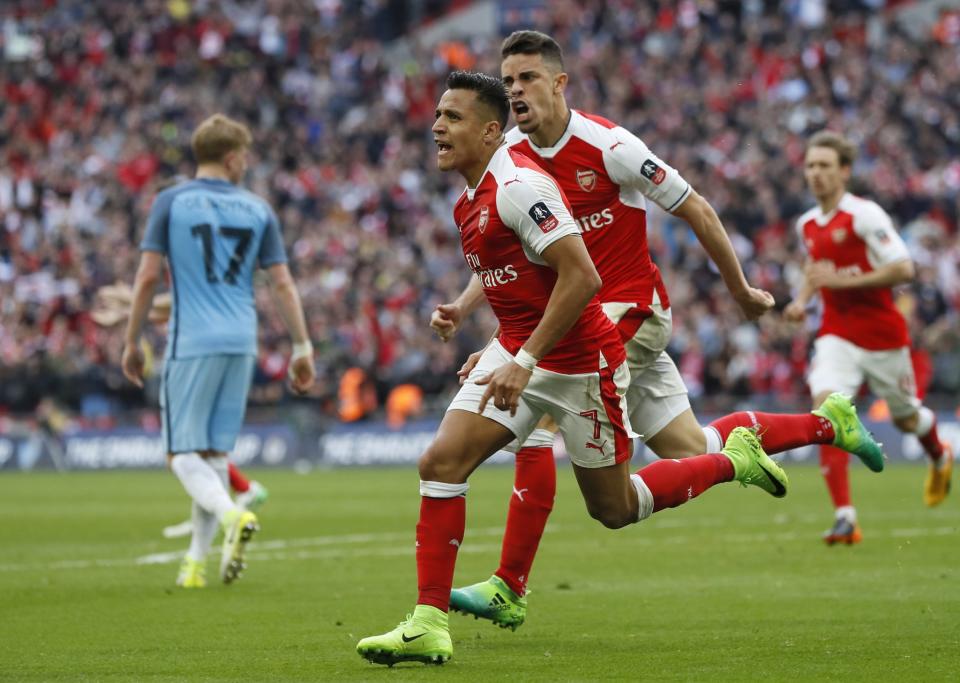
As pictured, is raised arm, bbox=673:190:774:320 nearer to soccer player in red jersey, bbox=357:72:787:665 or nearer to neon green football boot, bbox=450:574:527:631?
soccer player in red jersey, bbox=357:72:787:665

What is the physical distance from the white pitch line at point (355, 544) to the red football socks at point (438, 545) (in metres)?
4.54

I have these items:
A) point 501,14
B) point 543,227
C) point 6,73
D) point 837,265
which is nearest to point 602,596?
point 543,227

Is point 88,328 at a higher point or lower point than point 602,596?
lower

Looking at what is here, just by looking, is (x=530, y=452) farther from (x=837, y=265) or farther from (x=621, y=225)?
(x=837, y=265)

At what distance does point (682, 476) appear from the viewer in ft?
22.4

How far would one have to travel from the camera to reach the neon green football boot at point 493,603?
683 centimetres

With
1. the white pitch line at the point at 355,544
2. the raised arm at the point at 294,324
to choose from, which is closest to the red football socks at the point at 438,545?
the raised arm at the point at 294,324

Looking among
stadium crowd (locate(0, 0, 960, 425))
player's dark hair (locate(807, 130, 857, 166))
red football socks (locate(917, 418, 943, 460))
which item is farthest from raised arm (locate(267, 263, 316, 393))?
stadium crowd (locate(0, 0, 960, 425))

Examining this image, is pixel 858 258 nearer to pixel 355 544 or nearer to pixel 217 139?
pixel 355 544

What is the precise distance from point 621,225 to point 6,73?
3203 centimetres

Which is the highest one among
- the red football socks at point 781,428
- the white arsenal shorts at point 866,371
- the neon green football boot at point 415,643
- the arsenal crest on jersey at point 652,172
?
the arsenal crest on jersey at point 652,172

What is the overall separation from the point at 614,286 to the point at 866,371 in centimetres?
457

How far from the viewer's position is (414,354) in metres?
25.8

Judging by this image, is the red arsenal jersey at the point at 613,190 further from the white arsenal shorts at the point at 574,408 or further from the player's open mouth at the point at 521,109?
the white arsenal shorts at the point at 574,408
